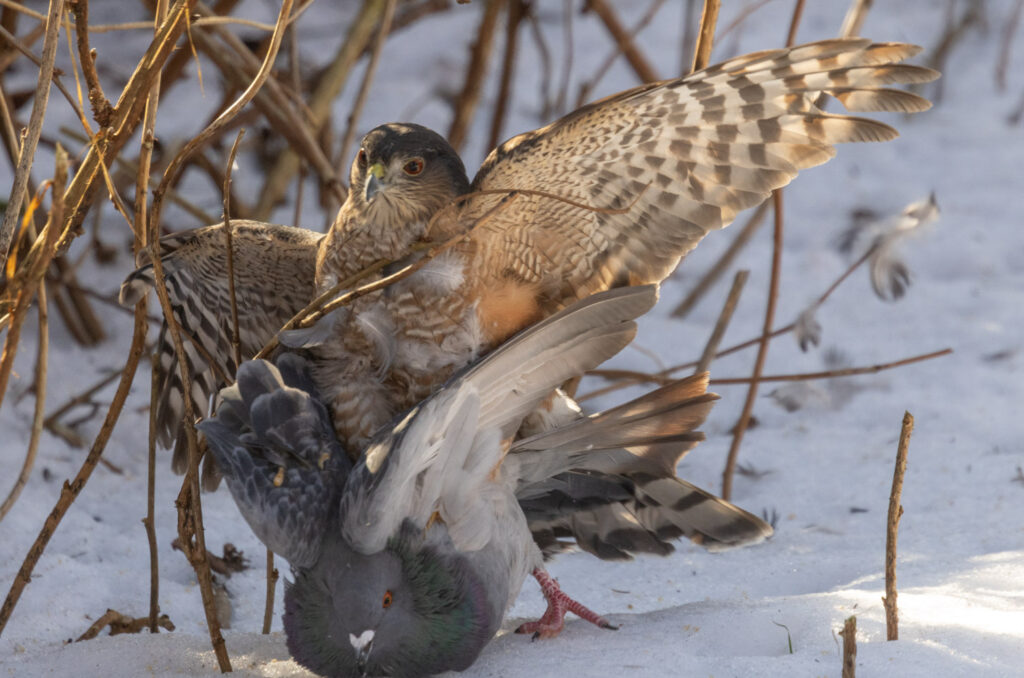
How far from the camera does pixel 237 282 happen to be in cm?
247

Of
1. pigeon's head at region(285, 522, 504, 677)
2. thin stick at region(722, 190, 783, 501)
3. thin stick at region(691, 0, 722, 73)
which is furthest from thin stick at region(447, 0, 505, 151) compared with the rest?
pigeon's head at region(285, 522, 504, 677)

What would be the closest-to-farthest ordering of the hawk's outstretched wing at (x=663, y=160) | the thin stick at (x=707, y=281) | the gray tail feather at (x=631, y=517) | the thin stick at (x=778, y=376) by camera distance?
the hawk's outstretched wing at (x=663, y=160), the gray tail feather at (x=631, y=517), the thin stick at (x=778, y=376), the thin stick at (x=707, y=281)

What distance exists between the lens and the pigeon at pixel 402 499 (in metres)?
1.82

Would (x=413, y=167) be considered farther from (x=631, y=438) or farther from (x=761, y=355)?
(x=761, y=355)

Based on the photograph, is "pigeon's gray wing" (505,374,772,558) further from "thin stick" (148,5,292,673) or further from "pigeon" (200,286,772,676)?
"thin stick" (148,5,292,673)

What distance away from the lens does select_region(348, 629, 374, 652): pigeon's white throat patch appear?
1.82 meters

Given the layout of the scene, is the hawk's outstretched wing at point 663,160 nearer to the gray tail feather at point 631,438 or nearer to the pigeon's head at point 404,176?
the pigeon's head at point 404,176

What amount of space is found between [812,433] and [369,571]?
1.98m

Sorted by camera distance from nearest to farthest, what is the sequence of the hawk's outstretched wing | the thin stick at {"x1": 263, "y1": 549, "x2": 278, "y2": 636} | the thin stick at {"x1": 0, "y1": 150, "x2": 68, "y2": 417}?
the thin stick at {"x1": 0, "y1": 150, "x2": 68, "y2": 417} < the hawk's outstretched wing < the thin stick at {"x1": 263, "y1": 549, "x2": 278, "y2": 636}

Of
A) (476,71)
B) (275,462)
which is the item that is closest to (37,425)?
(275,462)

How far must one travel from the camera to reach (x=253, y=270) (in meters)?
2.46

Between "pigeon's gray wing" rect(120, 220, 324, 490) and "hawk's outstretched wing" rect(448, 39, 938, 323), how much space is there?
1.62 feet

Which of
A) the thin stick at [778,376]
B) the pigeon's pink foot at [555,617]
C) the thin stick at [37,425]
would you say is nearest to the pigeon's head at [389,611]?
the pigeon's pink foot at [555,617]

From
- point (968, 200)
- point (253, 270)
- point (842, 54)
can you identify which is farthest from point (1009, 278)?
point (253, 270)
